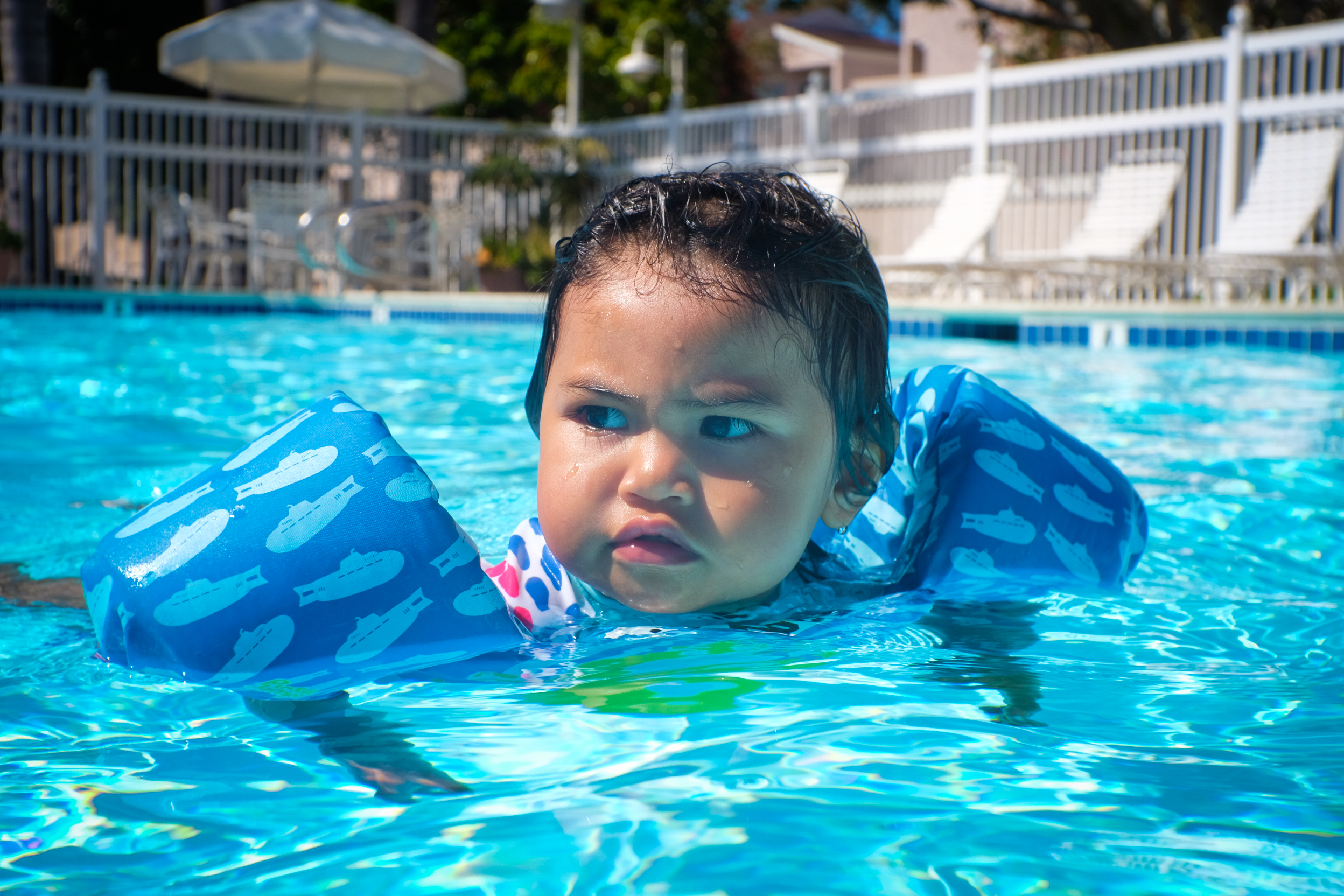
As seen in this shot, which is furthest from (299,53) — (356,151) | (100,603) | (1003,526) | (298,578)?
(298,578)

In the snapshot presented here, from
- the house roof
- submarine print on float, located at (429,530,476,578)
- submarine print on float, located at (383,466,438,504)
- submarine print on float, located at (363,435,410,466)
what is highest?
the house roof

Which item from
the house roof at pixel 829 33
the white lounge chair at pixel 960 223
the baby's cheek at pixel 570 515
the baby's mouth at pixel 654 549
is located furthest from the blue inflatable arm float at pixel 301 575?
the house roof at pixel 829 33

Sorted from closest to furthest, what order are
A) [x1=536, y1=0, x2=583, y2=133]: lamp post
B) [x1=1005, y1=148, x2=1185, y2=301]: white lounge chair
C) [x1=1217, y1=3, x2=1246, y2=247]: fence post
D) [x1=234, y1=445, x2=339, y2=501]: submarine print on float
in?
[x1=234, y1=445, x2=339, y2=501]: submarine print on float
[x1=1217, y1=3, x2=1246, y2=247]: fence post
[x1=1005, y1=148, x2=1185, y2=301]: white lounge chair
[x1=536, y1=0, x2=583, y2=133]: lamp post

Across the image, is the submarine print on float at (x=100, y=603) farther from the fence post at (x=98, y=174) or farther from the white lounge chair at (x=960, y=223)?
the fence post at (x=98, y=174)

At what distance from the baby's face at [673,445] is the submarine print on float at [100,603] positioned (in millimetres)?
599

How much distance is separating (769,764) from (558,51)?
22524 millimetres

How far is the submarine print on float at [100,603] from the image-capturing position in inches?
69.1

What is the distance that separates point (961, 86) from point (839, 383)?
13585mm

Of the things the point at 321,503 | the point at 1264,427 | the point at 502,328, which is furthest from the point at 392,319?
the point at 321,503

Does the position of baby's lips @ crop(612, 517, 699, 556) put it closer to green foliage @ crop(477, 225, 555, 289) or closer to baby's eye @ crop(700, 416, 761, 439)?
baby's eye @ crop(700, 416, 761, 439)

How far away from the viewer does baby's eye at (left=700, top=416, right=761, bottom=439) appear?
1717mm

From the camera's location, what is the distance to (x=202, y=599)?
170 cm

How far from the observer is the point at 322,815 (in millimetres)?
1316

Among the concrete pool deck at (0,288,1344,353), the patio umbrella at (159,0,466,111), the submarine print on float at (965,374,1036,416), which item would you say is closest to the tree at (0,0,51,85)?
the patio umbrella at (159,0,466,111)
